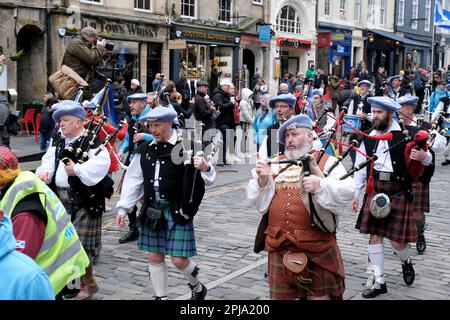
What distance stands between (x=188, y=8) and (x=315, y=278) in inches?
983

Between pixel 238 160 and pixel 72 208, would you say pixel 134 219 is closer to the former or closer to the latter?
pixel 72 208

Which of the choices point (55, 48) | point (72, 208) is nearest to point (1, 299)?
point (72, 208)

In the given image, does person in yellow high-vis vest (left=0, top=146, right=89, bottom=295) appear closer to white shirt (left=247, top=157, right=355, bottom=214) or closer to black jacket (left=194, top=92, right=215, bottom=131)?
white shirt (left=247, top=157, right=355, bottom=214)

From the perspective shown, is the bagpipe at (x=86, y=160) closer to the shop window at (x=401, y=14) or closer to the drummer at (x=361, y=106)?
the drummer at (x=361, y=106)

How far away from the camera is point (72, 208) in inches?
230

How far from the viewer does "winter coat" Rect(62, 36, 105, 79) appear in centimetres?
889

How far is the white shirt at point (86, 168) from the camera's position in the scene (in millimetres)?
5602

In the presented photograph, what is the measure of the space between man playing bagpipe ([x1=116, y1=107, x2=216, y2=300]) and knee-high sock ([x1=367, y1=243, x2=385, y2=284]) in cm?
186

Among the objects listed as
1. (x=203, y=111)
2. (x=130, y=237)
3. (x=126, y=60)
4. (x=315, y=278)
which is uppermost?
(x=126, y=60)

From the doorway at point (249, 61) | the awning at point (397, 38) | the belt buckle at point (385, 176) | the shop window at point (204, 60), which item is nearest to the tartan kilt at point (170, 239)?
the belt buckle at point (385, 176)

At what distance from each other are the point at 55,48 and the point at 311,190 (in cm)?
1855

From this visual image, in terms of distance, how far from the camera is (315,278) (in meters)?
4.32

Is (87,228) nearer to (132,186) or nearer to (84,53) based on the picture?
(132,186)

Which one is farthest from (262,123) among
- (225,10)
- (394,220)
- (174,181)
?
(225,10)
